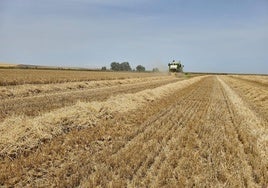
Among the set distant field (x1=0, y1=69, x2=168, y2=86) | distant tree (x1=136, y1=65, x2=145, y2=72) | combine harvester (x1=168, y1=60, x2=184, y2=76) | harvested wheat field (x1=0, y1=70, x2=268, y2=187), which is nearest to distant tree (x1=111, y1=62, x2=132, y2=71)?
distant tree (x1=136, y1=65, x2=145, y2=72)

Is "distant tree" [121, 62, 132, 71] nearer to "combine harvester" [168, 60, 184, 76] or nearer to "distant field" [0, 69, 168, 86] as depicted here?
"combine harvester" [168, 60, 184, 76]

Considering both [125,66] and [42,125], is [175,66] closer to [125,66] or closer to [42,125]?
[42,125]

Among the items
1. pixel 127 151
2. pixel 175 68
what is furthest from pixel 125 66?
pixel 127 151

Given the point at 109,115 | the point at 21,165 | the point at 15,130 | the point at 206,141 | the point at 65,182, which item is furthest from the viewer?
the point at 109,115

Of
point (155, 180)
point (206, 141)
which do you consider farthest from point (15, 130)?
point (206, 141)

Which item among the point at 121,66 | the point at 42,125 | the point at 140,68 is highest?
the point at 42,125

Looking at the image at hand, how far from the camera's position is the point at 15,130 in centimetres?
776

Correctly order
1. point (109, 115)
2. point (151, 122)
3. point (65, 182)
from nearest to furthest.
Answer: point (65, 182) → point (151, 122) → point (109, 115)

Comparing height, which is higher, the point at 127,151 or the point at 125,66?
the point at 127,151

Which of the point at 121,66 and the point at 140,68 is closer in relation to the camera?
the point at 121,66

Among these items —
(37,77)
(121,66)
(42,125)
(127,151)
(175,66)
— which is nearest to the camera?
(127,151)

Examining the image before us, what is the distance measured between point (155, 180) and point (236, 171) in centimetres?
181

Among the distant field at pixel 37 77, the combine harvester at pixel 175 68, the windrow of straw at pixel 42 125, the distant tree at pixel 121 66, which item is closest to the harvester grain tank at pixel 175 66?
the combine harvester at pixel 175 68

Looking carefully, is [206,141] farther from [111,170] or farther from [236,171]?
[111,170]
